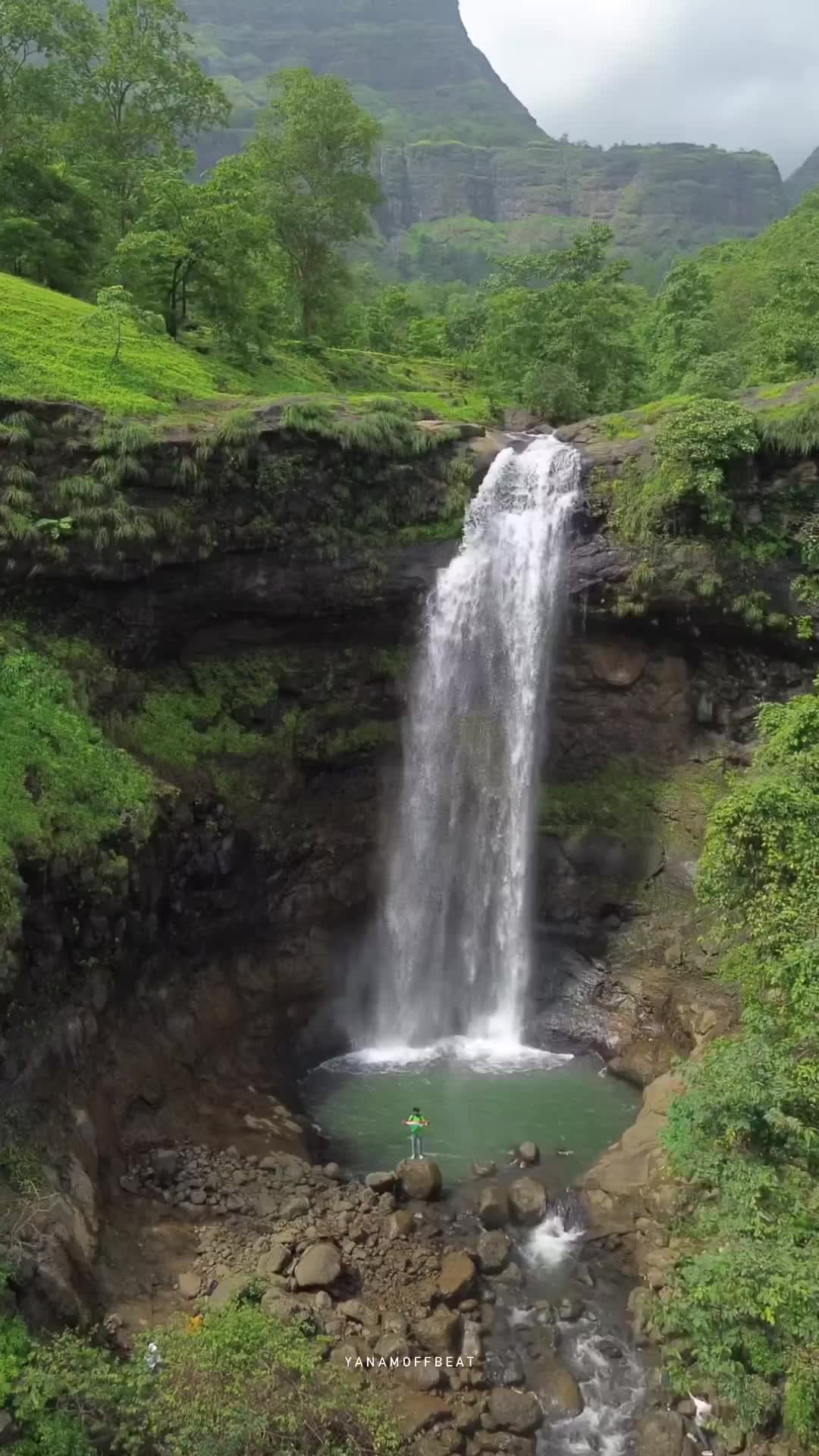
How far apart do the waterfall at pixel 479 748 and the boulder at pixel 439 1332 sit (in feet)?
33.0

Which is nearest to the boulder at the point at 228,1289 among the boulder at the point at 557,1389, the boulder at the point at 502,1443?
the boulder at the point at 502,1443

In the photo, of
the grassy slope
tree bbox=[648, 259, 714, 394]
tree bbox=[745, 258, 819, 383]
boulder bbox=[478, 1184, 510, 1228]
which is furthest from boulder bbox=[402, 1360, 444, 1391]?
tree bbox=[648, 259, 714, 394]

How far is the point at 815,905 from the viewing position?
463 inches

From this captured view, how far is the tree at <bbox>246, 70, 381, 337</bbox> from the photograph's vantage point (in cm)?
3112

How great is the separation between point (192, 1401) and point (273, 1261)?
3.36 meters

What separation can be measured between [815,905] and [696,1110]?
3.15 metres

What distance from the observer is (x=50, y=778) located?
1448 cm

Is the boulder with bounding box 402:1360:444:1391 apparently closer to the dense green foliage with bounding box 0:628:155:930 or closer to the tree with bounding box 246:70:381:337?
the dense green foliage with bounding box 0:628:155:930

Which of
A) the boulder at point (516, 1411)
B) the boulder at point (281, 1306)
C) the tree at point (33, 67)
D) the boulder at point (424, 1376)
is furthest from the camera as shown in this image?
the tree at point (33, 67)

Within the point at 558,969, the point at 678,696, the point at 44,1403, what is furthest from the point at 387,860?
the point at 44,1403

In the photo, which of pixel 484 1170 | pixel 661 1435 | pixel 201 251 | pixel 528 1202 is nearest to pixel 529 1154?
pixel 484 1170

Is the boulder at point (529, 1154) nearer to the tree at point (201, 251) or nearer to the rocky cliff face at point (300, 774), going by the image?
the rocky cliff face at point (300, 774)

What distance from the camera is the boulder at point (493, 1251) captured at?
492 inches

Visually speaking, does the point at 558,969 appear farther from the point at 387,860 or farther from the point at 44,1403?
the point at 44,1403
